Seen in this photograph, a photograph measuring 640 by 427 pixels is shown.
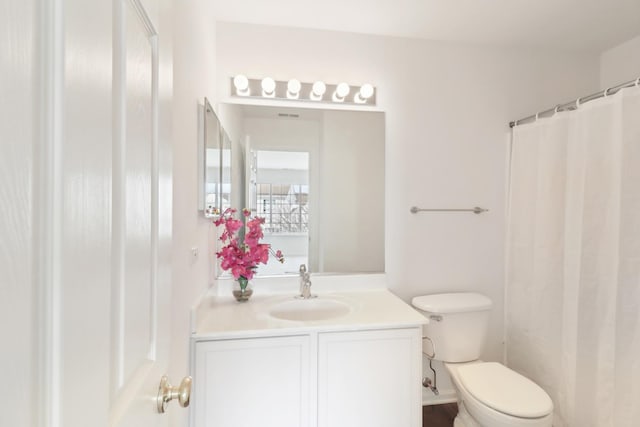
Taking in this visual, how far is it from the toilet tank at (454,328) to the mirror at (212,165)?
1.30 m

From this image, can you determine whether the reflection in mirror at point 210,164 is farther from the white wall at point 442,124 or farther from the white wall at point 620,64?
the white wall at point 620,64

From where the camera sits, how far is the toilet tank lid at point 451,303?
177 cm

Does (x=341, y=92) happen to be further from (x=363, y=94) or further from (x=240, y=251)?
(x=240, y=251)

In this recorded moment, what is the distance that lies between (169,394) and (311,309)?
3.78 ft

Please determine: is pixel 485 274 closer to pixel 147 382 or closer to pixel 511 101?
pixel 511 101

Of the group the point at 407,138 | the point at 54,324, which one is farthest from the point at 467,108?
the point at 54,324

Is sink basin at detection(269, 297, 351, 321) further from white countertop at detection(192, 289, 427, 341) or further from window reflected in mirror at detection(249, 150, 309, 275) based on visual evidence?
window reflected in mirror at detection(249, 150, 309, 275)

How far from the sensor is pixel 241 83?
1813mm

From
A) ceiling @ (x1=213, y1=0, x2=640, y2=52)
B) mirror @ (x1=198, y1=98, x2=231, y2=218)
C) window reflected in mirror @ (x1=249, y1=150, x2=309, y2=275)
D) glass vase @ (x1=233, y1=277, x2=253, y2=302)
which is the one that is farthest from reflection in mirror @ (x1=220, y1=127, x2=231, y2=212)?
ceiling @ (x1=213, y1=0, x2=640, y2=52)

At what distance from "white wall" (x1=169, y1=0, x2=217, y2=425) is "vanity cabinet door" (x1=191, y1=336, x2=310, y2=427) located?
11 centimetres

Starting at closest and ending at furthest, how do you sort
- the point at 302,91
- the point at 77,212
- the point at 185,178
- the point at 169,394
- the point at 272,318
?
the point at 77,212 < the point at 169,394 < the point at 185,178 < the point at 272,318 < the point at 302,91

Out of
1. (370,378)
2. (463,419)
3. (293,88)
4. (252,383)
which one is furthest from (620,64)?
(252,383)

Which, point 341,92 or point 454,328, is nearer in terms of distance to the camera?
point 454,328

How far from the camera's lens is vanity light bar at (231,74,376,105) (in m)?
1.83
